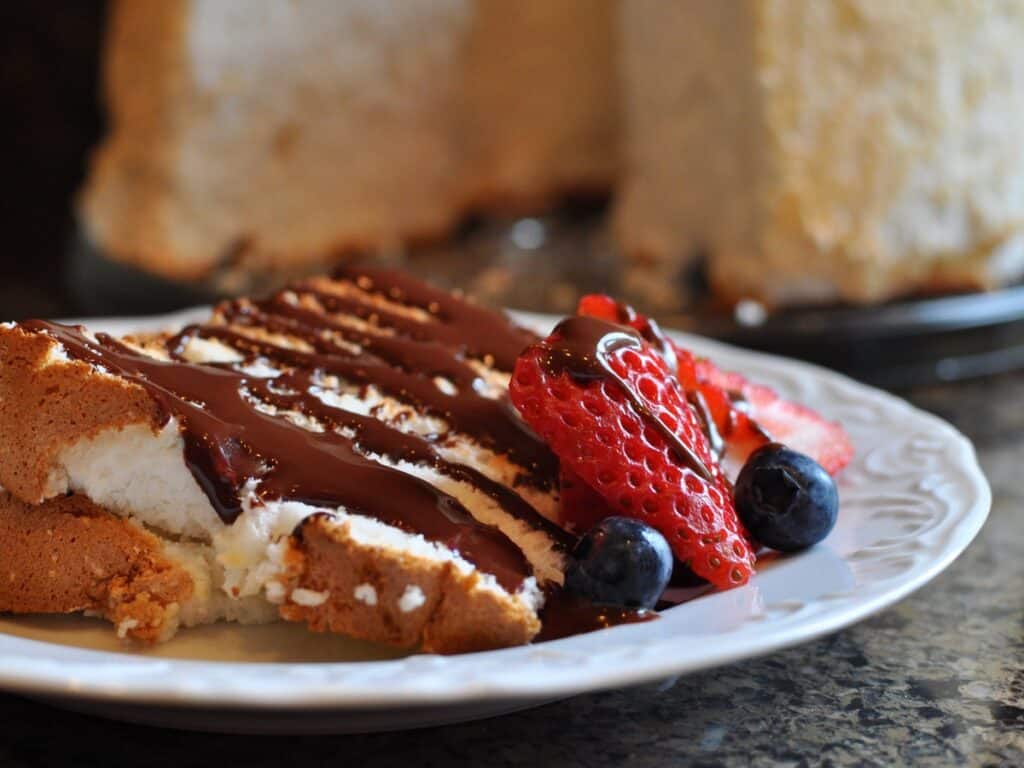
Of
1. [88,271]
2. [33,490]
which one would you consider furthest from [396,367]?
[88,271]

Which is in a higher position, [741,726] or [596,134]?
[596,134]

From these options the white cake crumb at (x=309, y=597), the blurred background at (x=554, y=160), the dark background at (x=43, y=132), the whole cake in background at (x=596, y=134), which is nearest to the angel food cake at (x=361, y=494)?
the white cake crumb at (x=309, y=597)

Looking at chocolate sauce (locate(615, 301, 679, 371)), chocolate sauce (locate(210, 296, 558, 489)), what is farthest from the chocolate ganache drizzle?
chocolate sauce (locate(615, 301, 679, 371))

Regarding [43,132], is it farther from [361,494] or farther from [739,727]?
[739,727]

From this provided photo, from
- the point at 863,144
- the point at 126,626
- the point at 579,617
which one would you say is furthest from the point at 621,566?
the point at 863,144

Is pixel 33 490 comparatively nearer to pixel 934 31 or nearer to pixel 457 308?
pixel 457 308

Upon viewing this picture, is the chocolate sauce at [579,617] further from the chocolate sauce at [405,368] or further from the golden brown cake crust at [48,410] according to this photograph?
the golden brown cake crust at [48,410]

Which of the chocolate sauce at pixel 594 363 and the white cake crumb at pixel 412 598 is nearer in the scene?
the white cake crumb at pixel 412 598
